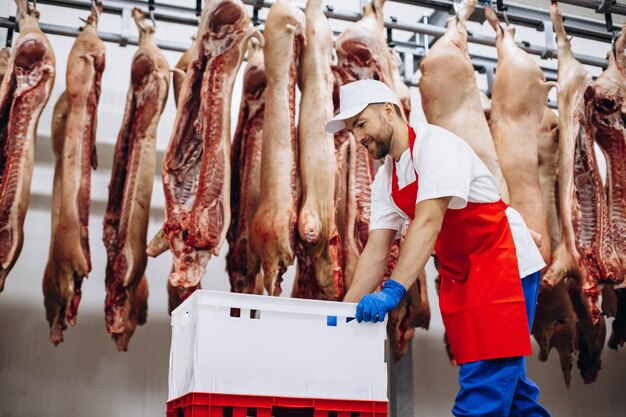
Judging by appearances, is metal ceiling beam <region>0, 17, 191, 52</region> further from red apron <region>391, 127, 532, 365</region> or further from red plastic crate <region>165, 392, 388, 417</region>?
red plastic crate <region>165, 392, 388, 417</region>

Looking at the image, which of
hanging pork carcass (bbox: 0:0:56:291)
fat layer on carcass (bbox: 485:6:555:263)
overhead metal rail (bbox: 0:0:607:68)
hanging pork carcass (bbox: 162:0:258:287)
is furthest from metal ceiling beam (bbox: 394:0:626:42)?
hanging pork carcass (bbox: 0:0:56:291)

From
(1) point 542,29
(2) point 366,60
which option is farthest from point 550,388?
(2) point 366,60

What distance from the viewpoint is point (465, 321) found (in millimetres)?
2908

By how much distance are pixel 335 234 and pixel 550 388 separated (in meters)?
2.95

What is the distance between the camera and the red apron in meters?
2.83

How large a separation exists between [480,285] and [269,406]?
927mm

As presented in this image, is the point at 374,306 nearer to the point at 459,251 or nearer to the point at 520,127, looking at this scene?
the point at 459,251

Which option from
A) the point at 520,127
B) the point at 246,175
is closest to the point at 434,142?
the point at 246,175

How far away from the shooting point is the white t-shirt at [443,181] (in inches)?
111

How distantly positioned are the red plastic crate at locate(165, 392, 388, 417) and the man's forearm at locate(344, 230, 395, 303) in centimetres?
62

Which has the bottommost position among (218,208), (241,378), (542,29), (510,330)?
(241,378)

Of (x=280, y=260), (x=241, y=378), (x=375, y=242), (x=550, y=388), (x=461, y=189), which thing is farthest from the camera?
(x=550, y=388)

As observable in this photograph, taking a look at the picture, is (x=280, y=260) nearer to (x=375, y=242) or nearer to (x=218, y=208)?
(x=218, y=208)

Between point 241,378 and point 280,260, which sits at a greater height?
point 280,260
